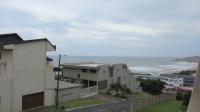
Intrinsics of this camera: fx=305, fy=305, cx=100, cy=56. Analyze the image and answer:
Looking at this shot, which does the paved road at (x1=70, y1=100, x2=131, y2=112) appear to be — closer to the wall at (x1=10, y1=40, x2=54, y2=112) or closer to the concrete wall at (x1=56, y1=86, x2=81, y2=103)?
the wall at (x1=10, y1=40, x2=54, y2=112)

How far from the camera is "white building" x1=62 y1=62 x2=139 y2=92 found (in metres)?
47.4

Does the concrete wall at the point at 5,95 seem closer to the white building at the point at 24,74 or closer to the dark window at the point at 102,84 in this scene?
the white building at the point at 24,74

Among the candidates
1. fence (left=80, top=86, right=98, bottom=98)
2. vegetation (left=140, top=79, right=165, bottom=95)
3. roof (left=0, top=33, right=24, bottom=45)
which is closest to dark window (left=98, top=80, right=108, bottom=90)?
fence (left=80, top=86, right=98, bottom=98)

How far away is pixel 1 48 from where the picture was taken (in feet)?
88.5

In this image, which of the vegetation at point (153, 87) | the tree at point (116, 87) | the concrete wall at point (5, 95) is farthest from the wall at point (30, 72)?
the vegetation at point (153, 87)

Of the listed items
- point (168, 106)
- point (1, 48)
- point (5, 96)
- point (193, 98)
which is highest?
point (1, 48)

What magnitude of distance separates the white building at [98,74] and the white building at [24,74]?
1584 cm

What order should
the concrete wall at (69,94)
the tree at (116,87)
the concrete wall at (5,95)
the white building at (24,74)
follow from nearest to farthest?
1. the concrete wall at (5,95)
2. the white building at (24,74)
3. the concrete wall at (69,94)
4. the tree at (116,87)

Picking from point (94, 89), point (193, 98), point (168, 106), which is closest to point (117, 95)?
point (94, 89)

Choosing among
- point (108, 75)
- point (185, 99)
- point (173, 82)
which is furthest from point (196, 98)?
point (173, 82)

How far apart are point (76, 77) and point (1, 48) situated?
81.7 ft

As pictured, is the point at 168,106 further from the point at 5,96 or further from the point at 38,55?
the point at 5,96

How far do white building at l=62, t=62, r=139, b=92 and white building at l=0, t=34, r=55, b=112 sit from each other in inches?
624

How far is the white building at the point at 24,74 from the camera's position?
1059 inches
